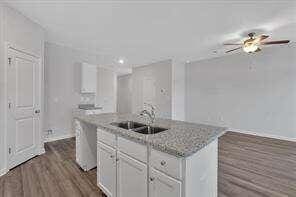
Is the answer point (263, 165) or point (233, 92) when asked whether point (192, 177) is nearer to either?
point (263, 165)

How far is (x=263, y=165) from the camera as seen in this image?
2.84 metres

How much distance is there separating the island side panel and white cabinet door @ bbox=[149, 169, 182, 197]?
3.0 inches

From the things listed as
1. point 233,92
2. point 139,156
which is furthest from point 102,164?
point 233,92

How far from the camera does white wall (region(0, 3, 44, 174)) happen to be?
2.49 metres

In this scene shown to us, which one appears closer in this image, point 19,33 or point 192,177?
point 192,177

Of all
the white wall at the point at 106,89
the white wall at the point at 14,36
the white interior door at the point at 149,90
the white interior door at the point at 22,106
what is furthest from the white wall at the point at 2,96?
the white interior door at the point at 149,90

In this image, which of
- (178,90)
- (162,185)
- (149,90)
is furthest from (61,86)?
(162,185)

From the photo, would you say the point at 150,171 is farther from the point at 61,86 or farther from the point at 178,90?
the point at 178,90

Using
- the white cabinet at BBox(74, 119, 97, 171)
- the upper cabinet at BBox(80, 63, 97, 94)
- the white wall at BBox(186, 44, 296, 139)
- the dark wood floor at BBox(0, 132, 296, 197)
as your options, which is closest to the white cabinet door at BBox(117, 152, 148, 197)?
the dark wood floor at BBox(0, 132, 296, 197)

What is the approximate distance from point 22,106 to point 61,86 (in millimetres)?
1659

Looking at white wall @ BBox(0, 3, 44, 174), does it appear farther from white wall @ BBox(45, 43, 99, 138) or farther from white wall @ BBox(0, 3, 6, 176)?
white wall @ BBox(45, 43, 99, 138)

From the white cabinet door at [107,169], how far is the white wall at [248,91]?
485 centimetres

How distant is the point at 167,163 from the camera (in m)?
1.21

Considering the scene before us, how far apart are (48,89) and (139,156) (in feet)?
12.8
